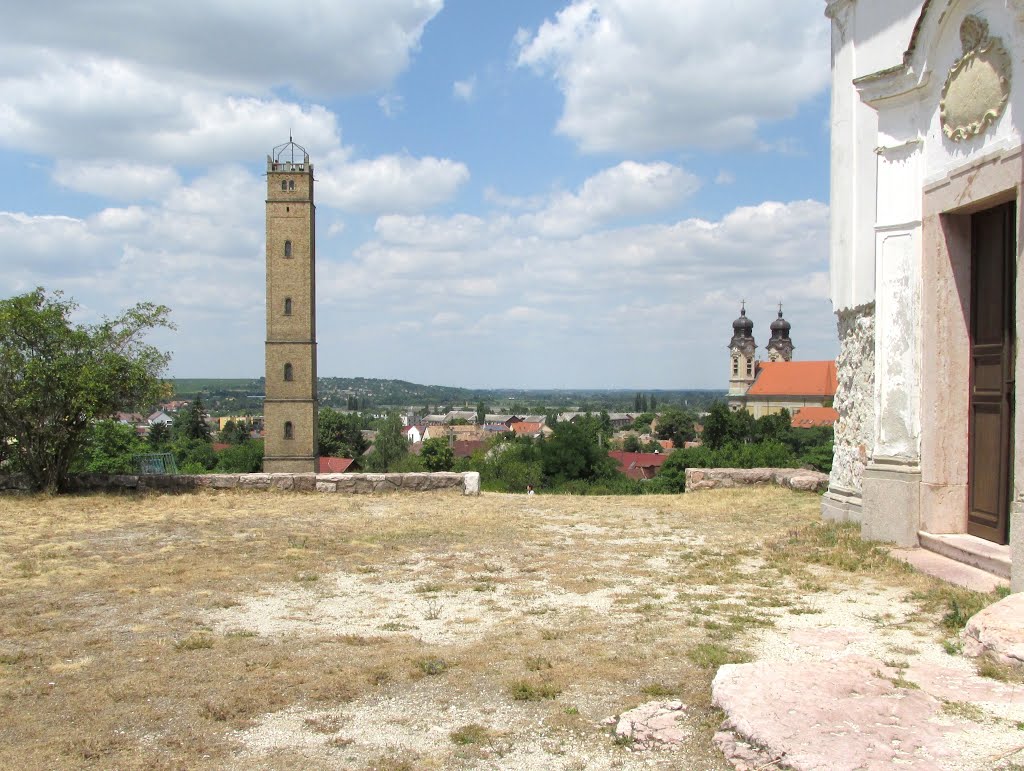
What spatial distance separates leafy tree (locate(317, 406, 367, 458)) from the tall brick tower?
31.2m

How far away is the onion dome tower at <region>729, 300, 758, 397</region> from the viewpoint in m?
121

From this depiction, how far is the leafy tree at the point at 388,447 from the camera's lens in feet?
279

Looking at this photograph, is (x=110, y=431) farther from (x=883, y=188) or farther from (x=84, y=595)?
(x=883, y=188)

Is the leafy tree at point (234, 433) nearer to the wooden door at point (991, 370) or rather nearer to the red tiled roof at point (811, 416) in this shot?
the red tiled roof at point (811, 416)

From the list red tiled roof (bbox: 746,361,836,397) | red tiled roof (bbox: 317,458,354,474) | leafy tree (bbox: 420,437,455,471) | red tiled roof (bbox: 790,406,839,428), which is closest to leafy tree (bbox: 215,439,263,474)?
red tiled roof (bbox: 317,458,354,474)

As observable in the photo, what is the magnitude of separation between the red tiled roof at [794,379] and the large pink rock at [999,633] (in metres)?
108

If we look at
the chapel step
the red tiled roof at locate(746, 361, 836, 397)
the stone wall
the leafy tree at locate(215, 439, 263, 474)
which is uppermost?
the red tiled roof at locate(746, 361, 836, 397)

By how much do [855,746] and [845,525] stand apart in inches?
257

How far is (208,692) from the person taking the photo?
4.42 metres

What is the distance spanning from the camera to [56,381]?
1302 centimetres

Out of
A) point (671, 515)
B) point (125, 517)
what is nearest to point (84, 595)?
point (125, 517)

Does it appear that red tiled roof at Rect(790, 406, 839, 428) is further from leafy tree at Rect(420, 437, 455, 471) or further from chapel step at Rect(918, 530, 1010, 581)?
chapel step at Rect(918, 530, 1010, 581)

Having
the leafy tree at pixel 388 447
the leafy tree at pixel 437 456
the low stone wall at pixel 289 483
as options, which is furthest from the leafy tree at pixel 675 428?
the low stone wall at pixel 289 483

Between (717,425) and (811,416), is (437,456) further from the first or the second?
(811,416)
